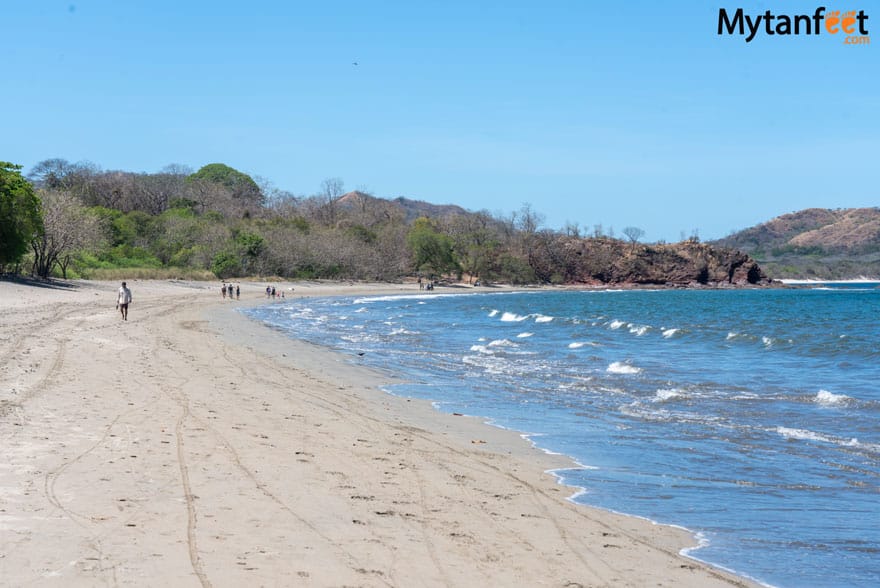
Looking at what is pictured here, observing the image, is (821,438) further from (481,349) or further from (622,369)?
(481,349)

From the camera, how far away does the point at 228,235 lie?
3590 inches

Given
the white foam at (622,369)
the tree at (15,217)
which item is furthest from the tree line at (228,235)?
the white foam at (622,369)

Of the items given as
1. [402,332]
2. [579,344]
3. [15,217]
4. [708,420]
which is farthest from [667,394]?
[15,217]

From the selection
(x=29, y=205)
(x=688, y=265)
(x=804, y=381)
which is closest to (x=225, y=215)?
(x=29, y=205)

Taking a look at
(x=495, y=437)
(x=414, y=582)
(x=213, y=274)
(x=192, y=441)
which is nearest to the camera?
(x=414, y=582)

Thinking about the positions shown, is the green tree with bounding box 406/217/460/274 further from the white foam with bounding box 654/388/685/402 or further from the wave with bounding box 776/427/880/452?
the wave with bounding box 776/427/880/452

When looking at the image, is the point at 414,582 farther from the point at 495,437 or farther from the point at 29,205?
the point at 29,205

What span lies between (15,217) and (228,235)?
145ft

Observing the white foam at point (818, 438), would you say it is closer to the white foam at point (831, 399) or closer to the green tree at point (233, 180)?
the white foam at point (831, 399)

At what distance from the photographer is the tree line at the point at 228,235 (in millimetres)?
54312

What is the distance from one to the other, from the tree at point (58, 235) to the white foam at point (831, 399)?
46.6 m

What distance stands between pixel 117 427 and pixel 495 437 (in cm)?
520

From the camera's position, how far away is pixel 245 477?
8461 millimetres

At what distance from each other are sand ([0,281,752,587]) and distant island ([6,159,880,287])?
131 feet
